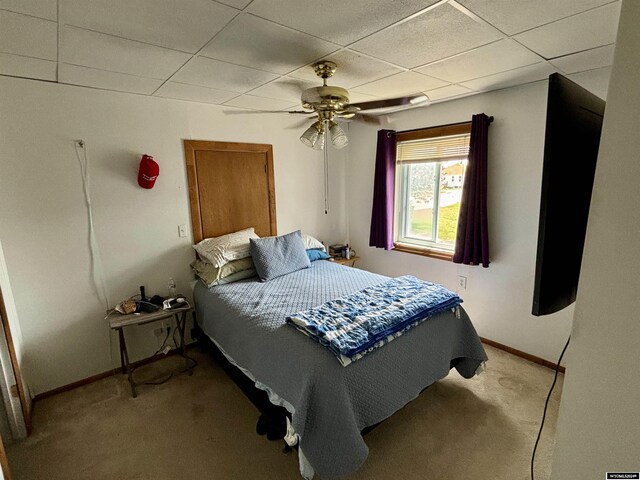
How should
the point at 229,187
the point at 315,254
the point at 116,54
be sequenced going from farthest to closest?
the point at 315,254 < the point at 229,187 < the point at 116,54

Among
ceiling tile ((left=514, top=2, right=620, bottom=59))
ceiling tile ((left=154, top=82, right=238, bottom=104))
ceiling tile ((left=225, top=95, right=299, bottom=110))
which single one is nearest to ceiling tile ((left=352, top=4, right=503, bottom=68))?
ceiling tile ((left=514, top=2, right=620, bottom=59))

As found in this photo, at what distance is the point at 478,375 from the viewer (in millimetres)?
2549

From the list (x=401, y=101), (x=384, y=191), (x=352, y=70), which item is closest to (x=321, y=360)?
(x=401, y=101)

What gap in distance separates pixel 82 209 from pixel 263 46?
6.26 ft

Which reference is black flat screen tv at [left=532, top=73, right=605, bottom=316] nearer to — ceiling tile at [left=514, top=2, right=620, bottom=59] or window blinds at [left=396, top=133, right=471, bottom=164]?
ceiling tile at [left=514, top=2, right=620, bottom=59]

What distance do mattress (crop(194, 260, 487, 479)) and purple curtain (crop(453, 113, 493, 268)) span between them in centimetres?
90

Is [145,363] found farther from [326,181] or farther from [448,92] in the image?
[448,92]

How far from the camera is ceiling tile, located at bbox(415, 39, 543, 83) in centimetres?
183

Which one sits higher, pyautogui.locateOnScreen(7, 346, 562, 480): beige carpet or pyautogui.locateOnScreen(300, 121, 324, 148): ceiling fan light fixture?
pyautogui.locateOnScreen(300, 121, 324, 148): ceiling fan light fixture

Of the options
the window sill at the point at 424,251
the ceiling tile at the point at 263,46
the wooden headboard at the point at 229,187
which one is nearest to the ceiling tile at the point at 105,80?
the wooden headboard at the point at 229,187

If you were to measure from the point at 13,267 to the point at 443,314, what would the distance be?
3.06 meters

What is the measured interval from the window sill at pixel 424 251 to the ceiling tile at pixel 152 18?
9.20 feet

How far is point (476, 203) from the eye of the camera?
2854 mm

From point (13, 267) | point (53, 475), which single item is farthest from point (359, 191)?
point (53, 475)
